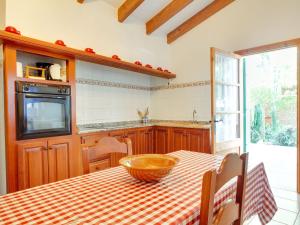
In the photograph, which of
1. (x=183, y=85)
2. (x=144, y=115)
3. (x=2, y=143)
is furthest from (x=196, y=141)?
(x=2, y=143)

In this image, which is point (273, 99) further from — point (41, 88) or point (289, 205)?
point (41, 88)

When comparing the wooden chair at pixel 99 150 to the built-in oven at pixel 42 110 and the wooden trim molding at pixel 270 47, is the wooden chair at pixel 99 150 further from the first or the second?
the wooden trim molding at pixel 270 47

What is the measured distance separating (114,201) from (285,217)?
2.07 m

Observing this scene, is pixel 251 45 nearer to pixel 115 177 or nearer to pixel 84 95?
pixel 84 95

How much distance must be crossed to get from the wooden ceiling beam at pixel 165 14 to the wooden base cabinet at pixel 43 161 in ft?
7.72

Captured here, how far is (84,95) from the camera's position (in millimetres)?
3100

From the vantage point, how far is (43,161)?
2.18m

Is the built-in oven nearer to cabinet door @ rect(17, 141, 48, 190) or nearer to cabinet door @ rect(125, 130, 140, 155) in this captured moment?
cabinet door @ rect(17, 141, 48, 190)

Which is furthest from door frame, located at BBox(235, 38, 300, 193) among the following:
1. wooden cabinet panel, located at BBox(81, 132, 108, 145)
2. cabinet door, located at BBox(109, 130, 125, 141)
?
wooden cabinet panel, located at BBox(81, 132, 108, 145)

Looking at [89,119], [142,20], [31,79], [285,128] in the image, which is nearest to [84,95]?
[89,119]

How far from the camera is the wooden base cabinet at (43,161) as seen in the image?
2.03m

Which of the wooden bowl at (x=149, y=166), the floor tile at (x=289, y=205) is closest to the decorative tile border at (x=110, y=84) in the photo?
the wooden bowl at (x=149, y=166)

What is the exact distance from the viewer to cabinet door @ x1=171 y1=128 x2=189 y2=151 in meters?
3.30

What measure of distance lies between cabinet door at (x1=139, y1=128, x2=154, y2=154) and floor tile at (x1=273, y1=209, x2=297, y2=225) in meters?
1.97
